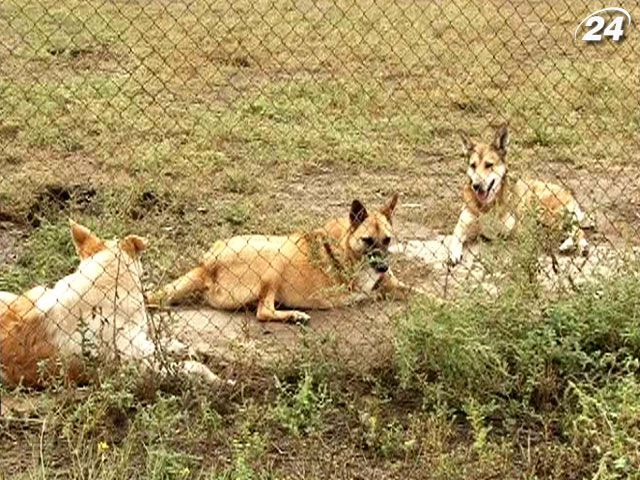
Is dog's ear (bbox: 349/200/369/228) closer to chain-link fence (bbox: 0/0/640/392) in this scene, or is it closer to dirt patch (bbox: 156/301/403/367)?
chain-link fence (bbox: 0/0/640/392)

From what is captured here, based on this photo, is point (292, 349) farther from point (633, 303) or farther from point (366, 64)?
point (366, 64)

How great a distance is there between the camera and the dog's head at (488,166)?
770 cm

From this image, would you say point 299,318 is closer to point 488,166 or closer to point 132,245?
point 132,245

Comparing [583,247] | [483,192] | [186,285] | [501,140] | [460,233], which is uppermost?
[501,140]

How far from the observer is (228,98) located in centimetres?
1001

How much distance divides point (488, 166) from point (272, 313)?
2262 millimetres

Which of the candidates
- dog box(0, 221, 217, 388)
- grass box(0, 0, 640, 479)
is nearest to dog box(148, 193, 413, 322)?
grass box(0, 0, 640, 479)

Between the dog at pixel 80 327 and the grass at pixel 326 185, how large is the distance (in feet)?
0.48

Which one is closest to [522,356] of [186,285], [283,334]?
[283,334]

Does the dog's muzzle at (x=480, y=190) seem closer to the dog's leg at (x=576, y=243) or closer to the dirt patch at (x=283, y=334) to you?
the dog's leg at (x=576, y=243)

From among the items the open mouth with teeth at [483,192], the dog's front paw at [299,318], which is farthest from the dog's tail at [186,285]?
the open mouth with teeth at [483,192]

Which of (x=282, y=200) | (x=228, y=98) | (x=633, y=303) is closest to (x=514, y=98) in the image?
(x=228, y=98)

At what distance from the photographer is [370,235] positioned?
255 inches

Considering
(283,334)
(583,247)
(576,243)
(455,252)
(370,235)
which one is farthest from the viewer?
(455,252)
